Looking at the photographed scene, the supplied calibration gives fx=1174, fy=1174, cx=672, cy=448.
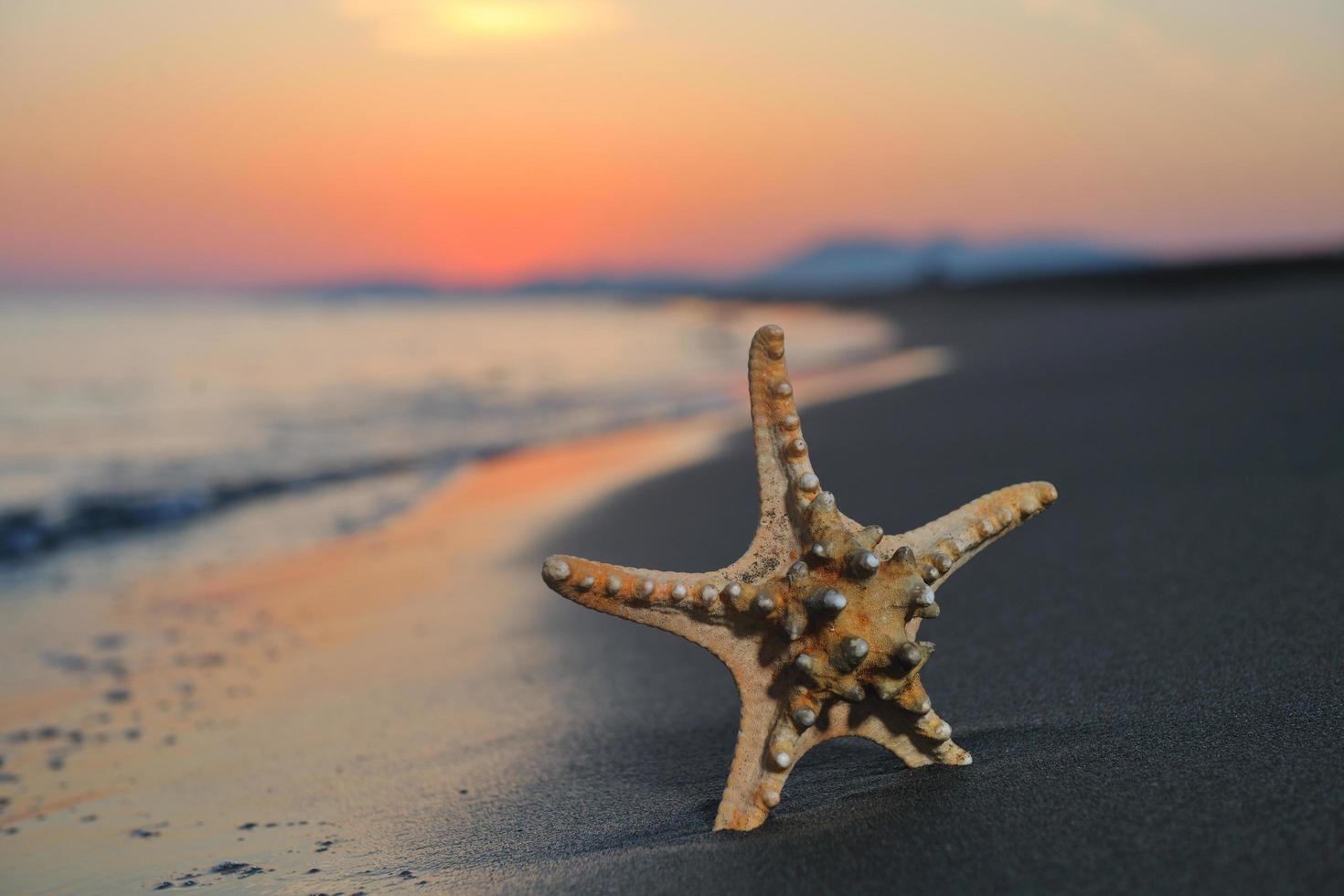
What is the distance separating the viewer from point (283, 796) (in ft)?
12.0

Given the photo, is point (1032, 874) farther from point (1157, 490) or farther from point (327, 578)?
point (327, 578)

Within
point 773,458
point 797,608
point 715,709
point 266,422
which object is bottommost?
point 715,709

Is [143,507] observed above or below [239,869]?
above

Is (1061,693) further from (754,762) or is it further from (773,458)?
(773,458)

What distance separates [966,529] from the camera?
2.97 meters

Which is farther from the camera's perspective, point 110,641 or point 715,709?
point 110,641

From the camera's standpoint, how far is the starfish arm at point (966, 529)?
287 centimetres

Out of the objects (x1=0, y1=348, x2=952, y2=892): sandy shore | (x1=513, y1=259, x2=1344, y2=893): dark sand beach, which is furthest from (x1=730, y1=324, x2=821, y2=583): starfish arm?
(x1=0, y1=348, x2=952, y2=892): sandy shore

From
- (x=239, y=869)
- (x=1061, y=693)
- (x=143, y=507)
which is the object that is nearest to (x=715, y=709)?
(x=1061, y=693)

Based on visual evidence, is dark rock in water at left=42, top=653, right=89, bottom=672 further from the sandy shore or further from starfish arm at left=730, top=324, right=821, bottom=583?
starfish arm at left=730, top=324, right=821, bottom=583

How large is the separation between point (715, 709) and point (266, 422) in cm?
1118

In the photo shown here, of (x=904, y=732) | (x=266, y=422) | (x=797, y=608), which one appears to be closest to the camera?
(x=797, y=608)

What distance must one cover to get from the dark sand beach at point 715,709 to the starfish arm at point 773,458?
2.07 ft

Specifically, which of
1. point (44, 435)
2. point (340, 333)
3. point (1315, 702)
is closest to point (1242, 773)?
point (1315, 702)
